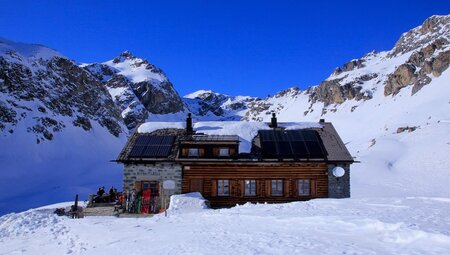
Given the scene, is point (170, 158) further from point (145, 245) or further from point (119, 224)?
point (145, 245)

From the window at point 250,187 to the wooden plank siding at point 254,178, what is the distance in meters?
0.20

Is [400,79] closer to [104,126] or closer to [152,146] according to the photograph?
[104,126]

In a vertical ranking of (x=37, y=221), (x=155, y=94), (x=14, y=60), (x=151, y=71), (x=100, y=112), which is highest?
(x=151, y=71)

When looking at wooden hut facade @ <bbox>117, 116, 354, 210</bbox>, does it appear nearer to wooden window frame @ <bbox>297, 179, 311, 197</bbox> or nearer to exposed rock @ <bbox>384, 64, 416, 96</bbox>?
wooden window frame @ <bbox>297, 179, 311, 197</bbox>

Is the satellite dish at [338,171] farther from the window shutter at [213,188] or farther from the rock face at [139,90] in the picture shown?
the rock face at [139,90]

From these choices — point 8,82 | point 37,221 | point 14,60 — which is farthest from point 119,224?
point 14,60

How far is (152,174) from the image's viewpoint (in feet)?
86.9

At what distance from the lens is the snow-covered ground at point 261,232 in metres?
10.5

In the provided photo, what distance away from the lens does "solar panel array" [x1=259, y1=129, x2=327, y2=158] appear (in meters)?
27.0

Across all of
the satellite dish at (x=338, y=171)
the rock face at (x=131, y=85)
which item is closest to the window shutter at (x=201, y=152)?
the satellite dish at (x=338, y=171)

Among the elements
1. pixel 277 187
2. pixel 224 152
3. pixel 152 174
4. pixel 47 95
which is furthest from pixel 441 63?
pixel 152 174

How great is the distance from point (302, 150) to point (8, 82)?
1861 inches

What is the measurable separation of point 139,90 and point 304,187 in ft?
450

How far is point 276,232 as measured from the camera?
507 inches
